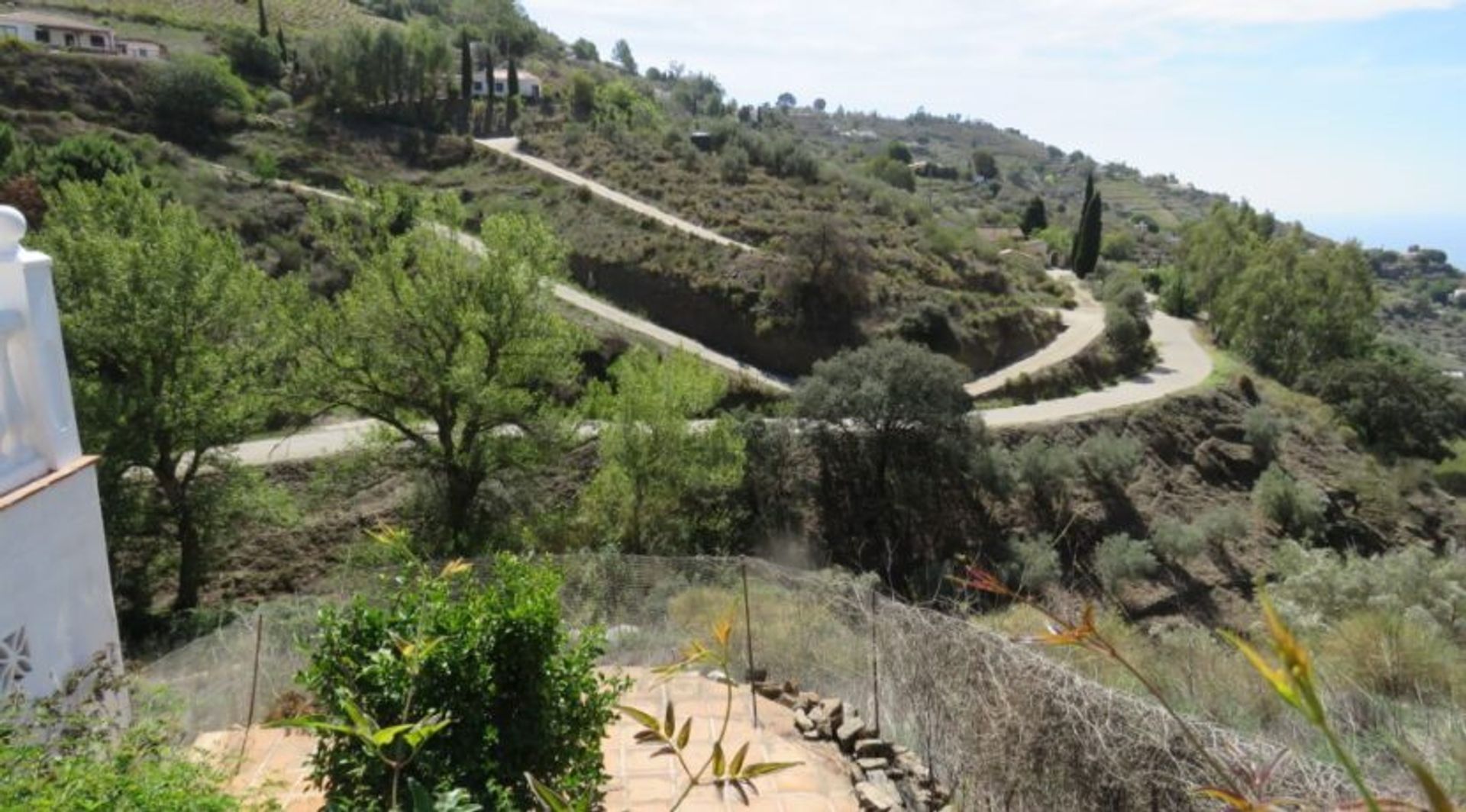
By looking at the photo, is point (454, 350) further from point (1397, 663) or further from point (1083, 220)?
point (1083, 220)

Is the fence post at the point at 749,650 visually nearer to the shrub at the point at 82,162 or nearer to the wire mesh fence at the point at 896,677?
the wire mesh fence at the point at 896,677

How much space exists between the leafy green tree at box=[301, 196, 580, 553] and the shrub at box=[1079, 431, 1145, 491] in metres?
15.2

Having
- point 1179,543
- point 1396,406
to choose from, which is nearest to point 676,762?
point 1179,543

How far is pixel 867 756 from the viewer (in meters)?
7.27

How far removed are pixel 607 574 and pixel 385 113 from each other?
4572 cm

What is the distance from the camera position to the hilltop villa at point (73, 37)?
46250mm

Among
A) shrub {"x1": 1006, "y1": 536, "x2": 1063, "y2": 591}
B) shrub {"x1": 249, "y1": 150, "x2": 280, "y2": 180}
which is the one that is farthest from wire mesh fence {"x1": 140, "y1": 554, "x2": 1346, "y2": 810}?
shrub {"x1": 249, "y1": 150, "x2": 280, "y2": 180}

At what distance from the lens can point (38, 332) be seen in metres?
5.61

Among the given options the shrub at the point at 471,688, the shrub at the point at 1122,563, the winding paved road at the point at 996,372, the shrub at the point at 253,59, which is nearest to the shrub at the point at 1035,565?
the shrub at the point at 1122,563

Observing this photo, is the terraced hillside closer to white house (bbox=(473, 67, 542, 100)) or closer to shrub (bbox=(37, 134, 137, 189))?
white house (bbox=(473, 67, 542, 100))

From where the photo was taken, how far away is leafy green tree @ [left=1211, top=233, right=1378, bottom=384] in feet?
121

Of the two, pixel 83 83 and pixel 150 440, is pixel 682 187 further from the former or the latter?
pixel 150 440

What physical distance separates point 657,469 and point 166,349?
28.5 feet

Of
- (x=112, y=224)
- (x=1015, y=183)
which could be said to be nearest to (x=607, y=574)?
(x=112, y=224)
